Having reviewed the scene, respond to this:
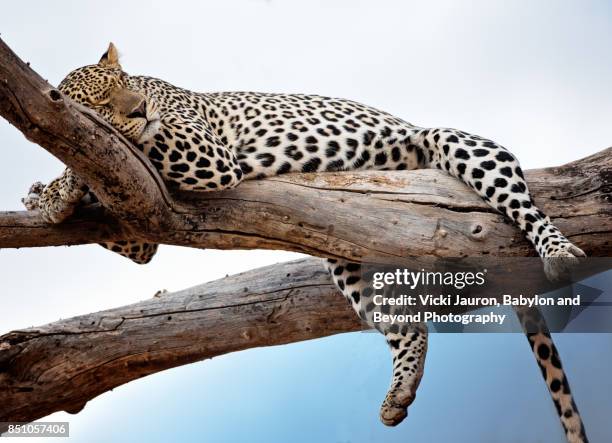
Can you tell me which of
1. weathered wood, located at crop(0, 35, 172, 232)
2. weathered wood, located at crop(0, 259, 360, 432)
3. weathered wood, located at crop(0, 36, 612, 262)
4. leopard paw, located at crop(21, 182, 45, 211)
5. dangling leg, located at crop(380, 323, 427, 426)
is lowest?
weathered wood, located at crop(0, 259, 360, 432)

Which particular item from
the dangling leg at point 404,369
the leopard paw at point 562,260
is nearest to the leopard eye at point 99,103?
the dangling leg at point 404,369

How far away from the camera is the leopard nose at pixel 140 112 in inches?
186

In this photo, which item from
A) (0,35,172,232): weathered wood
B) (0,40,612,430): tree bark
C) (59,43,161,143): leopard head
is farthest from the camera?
(59,43,161,143): leopard head

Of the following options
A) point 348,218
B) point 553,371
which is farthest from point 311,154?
point 553,371

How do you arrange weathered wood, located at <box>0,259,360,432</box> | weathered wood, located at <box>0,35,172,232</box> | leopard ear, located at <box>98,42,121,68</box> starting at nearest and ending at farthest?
weathered wood, located at <box>0,35,172,232</box>, leopard ear, located at <box>98,42,121,68</box>, weathered wood, located at <box>0,259,360,432</box>

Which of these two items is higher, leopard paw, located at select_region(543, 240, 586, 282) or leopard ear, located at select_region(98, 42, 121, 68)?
leopard ear, located at select_region(98, 42, 121, 68)

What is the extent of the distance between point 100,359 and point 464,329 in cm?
279

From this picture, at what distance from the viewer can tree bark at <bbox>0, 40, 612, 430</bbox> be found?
14.5 ft

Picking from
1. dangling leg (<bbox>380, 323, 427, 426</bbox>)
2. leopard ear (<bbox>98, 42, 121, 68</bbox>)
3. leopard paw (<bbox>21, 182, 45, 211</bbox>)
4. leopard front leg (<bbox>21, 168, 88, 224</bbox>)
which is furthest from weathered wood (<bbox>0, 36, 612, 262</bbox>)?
leopard ear (<bbox>98, 42, 121, 68</bbox>)

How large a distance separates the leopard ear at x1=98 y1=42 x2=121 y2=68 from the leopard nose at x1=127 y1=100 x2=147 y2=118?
0.67m

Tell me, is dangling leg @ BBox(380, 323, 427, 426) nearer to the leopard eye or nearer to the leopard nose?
the leopard nose

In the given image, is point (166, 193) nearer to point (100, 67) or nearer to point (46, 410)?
point (100, 67)

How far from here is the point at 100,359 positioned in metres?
6.22

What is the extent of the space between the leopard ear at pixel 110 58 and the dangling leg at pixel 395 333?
80.4 inches
